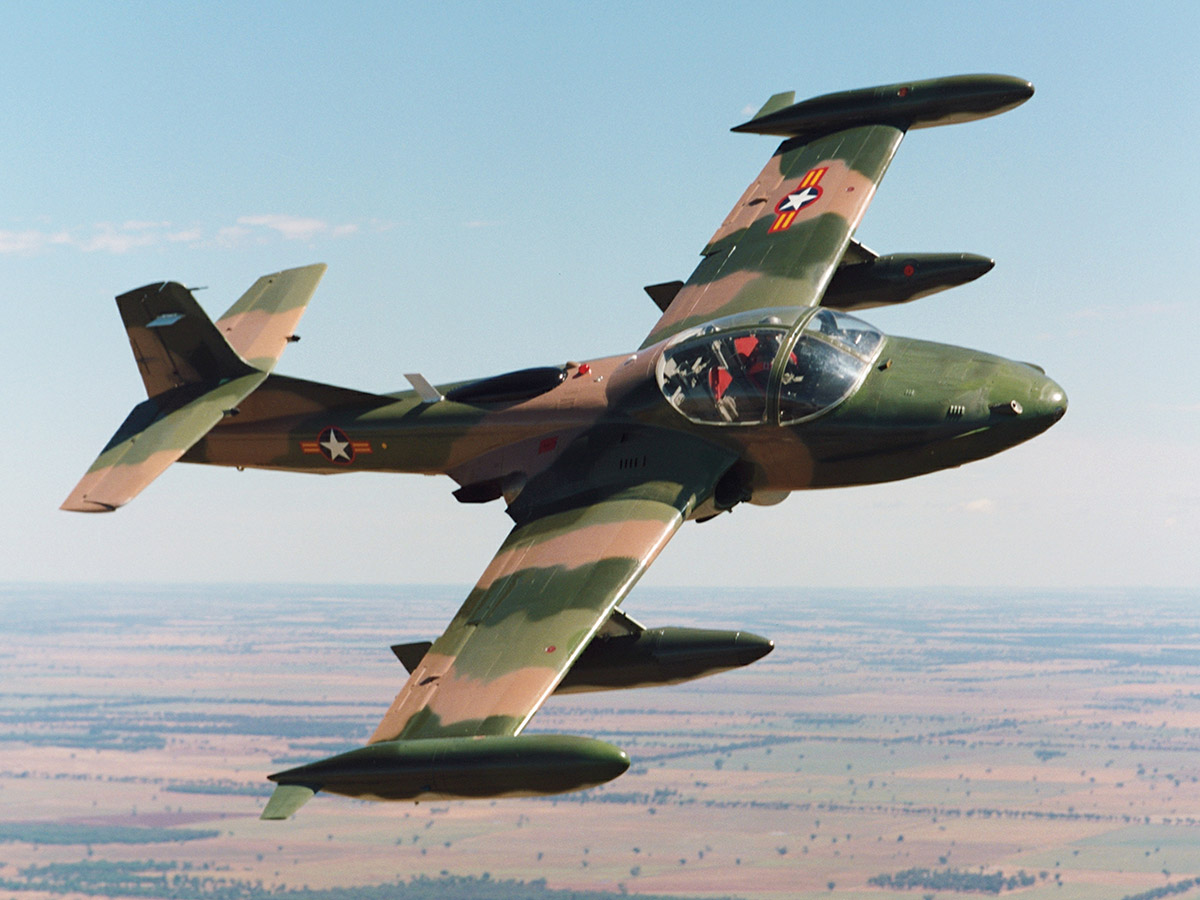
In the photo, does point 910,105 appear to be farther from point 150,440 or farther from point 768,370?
point 150,440

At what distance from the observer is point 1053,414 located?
18438mm

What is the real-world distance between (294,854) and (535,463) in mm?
184103

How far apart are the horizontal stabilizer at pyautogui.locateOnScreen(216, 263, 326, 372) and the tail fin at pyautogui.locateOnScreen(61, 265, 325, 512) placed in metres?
0.02

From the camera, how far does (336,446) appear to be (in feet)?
72.8

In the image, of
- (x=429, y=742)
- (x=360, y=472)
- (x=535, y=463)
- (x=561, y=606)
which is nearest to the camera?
(x=429, y=742)

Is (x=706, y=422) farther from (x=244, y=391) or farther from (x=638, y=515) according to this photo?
(x=244, y=391)

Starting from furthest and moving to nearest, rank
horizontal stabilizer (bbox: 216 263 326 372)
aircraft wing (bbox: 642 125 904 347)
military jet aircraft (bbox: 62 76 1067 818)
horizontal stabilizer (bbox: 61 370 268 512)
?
horizontal stabilizer (bbox: 216 263 326 372), aircraft wing (bbox: 642 125 904 347), horizontal stabilizer (bbox: 61 370 268 512), military jet aircraft (bbox: 62 76 1067 818)

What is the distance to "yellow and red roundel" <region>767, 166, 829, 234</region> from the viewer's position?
25.0m

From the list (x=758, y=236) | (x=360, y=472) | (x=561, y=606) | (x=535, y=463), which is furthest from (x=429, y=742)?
(x=758, y=236)

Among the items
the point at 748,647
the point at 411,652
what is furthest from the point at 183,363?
the point at 748,647

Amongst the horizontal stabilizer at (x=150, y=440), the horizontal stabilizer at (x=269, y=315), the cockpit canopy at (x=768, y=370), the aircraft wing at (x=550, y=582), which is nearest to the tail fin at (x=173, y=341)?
the horizontal stabilizer at (x=150, y=440)

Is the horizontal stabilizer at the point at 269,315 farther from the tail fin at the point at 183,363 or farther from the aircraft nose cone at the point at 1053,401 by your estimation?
the aircraft nose cone at the point at 1053,401

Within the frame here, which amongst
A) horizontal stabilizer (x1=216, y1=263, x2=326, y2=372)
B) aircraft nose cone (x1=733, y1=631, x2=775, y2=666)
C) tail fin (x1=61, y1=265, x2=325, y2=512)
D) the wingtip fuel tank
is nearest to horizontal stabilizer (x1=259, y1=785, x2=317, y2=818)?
the wingtip fuel tank

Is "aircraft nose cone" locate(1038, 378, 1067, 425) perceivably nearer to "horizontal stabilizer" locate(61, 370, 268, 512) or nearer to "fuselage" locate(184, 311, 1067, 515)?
"fuselage" locate(184, 311, 1067, 515)
